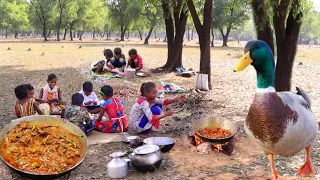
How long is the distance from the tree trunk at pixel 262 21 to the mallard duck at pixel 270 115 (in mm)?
4733

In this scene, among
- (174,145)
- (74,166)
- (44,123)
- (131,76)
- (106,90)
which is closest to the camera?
(74,166)

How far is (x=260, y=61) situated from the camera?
3709 millimetres

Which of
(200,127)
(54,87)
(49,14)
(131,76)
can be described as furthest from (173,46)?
(49,14)

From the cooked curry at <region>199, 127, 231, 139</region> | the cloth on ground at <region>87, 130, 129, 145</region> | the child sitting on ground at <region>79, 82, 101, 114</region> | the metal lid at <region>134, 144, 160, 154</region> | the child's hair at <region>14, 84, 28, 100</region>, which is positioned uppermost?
the child's hair at <region>14, 84, 28, 100</region>

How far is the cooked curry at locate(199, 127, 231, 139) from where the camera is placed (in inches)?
219

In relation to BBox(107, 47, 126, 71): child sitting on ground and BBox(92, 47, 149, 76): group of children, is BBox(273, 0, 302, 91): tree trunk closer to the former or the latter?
BBox(92, 47, 149, 76): group of children

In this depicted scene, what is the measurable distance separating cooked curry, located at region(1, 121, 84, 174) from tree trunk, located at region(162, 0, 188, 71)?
11.7 m

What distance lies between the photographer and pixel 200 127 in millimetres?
5852

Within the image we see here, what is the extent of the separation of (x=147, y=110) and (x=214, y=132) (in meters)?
1.28

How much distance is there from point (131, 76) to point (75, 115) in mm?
6216

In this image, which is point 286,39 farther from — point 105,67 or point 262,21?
point 105,67

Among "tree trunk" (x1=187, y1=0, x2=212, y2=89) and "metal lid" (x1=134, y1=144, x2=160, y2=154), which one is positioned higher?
"tree trunk" (x1=187, y1=0, x2=212, y2=89)

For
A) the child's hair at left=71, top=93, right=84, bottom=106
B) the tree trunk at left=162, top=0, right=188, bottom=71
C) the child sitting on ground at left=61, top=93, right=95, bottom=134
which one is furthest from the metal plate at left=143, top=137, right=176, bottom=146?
the tree trunk at left=162, top=0, right=188, bottom=71

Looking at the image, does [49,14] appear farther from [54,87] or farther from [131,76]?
[54,87]
